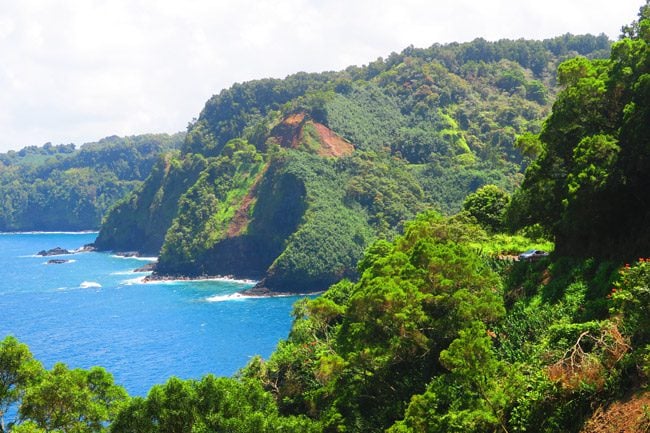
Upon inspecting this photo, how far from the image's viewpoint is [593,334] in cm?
2062

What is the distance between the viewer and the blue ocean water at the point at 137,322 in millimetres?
68562

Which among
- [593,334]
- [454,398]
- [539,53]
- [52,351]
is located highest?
[539,53]

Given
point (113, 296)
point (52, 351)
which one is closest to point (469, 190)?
point (113, 296)

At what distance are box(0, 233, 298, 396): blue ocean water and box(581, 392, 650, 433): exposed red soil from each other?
48.0m

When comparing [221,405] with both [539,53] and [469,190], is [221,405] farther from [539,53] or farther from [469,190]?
[539,53]

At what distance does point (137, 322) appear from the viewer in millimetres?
87250

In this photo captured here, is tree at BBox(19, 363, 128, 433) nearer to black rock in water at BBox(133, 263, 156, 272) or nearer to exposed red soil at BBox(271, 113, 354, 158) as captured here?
black rock in water at BBox(133, 263, 156, 272)

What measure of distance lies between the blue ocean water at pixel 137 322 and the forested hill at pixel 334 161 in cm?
1213

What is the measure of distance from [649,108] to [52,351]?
216 ft

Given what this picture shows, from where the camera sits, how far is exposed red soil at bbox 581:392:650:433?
53.4 ft

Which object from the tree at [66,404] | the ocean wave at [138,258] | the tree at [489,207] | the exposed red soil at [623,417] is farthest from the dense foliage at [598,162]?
the ocean wave at [138,258]

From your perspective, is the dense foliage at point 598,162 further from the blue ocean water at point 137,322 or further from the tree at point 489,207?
the blue ocean water at point 137,322

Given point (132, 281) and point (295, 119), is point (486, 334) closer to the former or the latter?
Answer: point (132, 281)

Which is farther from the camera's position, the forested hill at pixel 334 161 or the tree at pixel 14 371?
the forested hill at pixel 334 161
